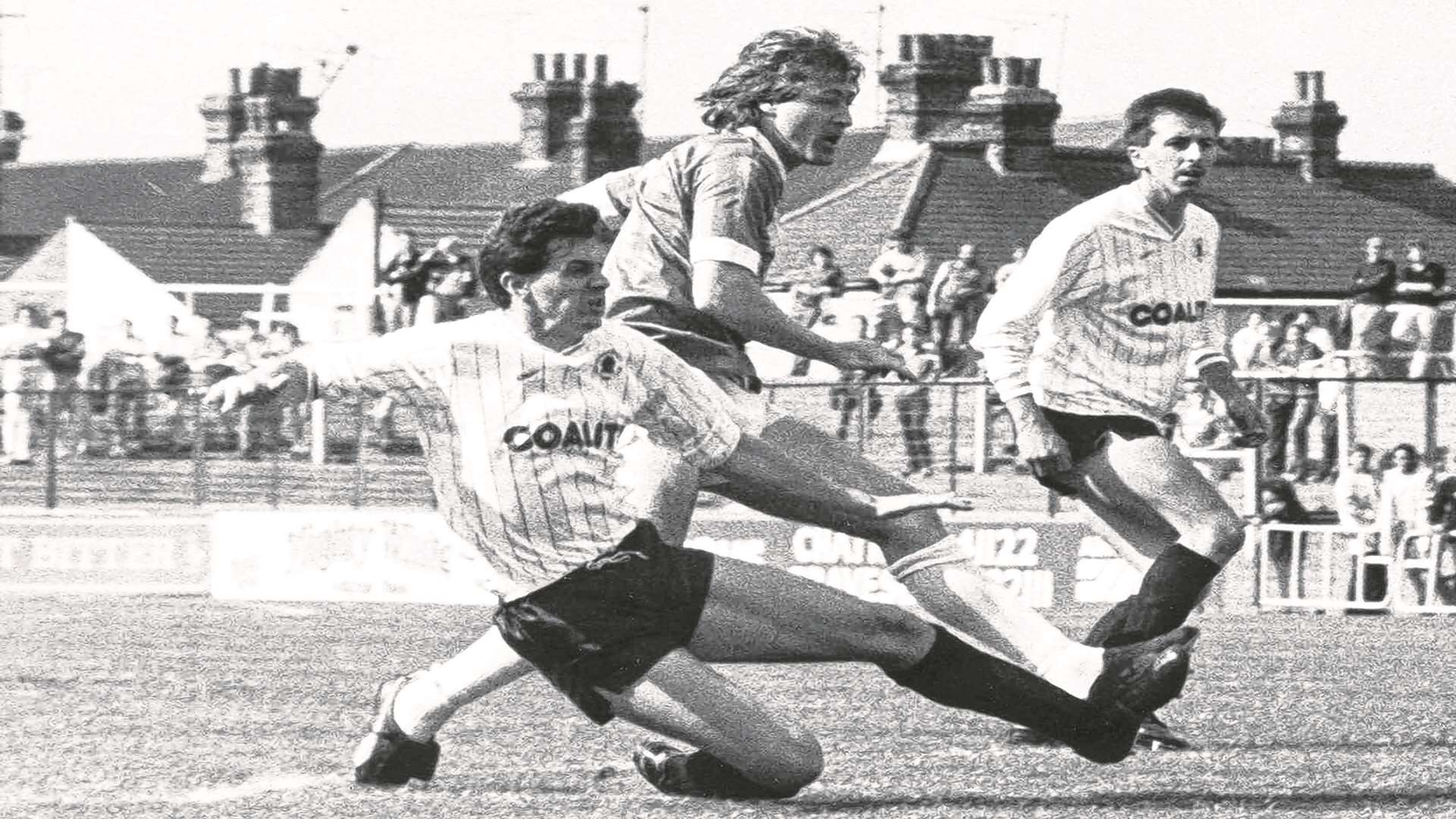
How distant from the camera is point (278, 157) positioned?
54344 mm

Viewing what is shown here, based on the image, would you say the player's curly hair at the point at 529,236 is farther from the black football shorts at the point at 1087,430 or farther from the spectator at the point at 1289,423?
the spectator at the point at 1289,423

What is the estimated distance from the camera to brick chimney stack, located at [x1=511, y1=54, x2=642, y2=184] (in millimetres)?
51750

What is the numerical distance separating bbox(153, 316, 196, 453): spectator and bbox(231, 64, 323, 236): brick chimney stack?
29.2 m

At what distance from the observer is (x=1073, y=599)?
17.8 m

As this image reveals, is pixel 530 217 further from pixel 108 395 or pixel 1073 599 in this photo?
pixel 108 395

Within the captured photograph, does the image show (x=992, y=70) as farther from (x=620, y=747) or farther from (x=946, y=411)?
(x=620, y=747)

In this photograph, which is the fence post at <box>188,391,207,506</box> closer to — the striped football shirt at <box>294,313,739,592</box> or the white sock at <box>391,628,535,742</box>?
the white sock at <box>391,628,535,742</box>

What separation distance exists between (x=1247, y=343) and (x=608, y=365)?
17088mm

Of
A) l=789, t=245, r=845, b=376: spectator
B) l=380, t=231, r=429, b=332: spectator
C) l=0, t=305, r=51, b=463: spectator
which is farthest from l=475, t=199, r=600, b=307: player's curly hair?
l=0, t=305, r=51, b=463: spectator

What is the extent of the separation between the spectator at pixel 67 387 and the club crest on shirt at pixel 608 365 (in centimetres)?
1490

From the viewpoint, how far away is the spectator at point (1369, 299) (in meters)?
21.4

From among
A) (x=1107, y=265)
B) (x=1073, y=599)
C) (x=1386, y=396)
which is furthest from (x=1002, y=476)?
(x=1107, y=265)

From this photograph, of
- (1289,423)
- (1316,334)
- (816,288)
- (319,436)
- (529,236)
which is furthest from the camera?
(1316,334)

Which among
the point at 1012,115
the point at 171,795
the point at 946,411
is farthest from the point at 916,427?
the point at 1012,115
